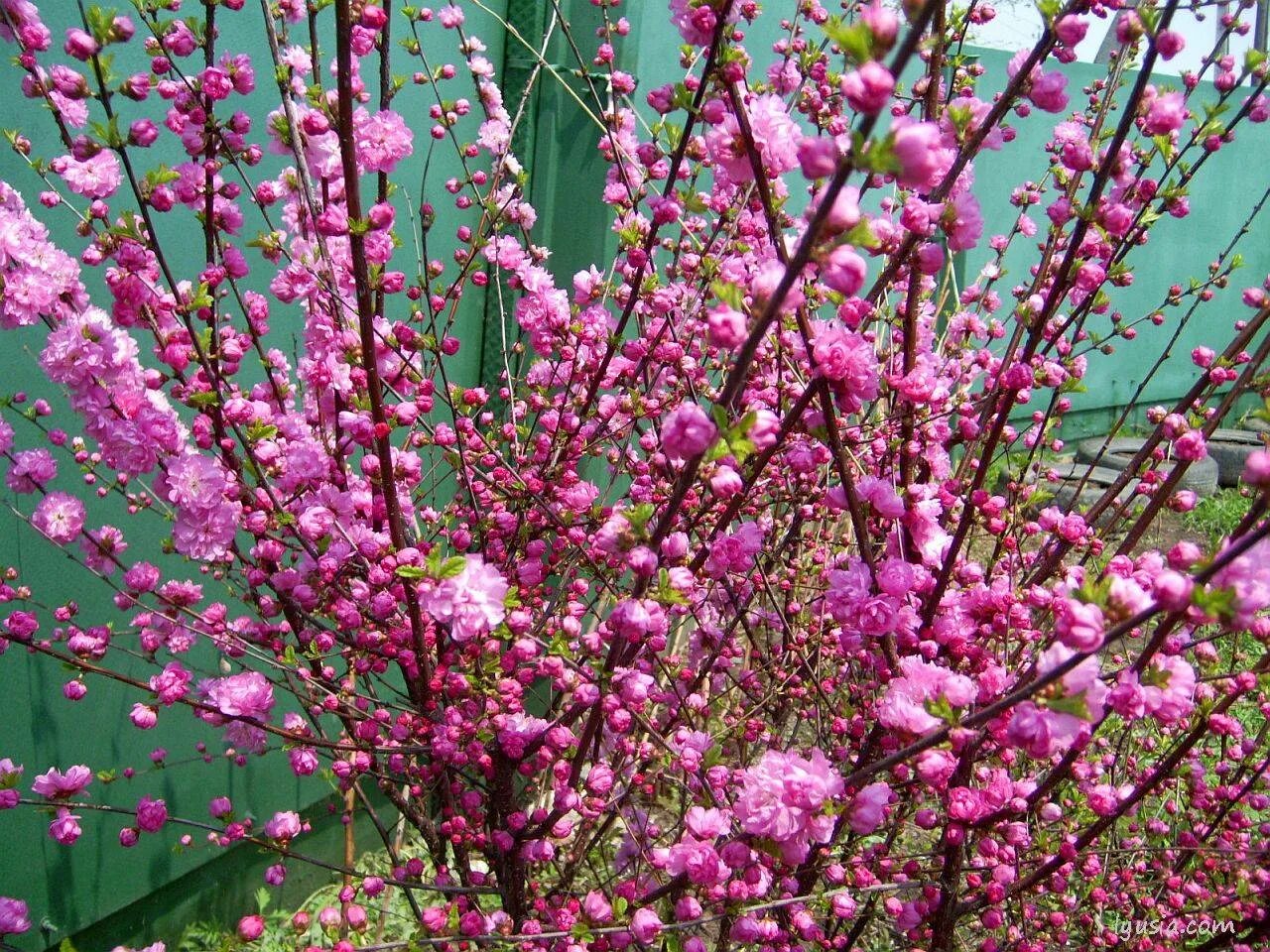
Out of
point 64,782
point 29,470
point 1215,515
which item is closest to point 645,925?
point 64,782

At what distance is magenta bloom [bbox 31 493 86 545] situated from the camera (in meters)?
1.69

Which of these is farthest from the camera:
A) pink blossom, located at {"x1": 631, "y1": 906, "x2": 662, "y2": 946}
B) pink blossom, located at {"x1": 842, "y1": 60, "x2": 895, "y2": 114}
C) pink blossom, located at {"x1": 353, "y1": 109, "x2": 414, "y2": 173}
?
pink blossom, located at {"x1": 353, "y1": 109, "x2": 414, "y2": 173}

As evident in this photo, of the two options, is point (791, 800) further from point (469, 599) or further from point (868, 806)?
point (469, 599)

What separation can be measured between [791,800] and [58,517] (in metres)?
1.45

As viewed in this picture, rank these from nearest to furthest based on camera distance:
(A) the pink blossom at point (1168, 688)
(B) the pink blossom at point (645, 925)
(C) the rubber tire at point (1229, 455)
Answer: (A) the pink blossom at point (1168, 688)
(B) the pink blossom at point (645, 925)
(C) the rubber tire at point (1229, 455)

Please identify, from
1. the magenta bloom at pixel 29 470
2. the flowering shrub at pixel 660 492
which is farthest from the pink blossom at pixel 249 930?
the magenta bloom at pixel 29 470

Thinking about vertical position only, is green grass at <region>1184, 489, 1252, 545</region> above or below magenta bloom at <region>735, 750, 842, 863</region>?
above

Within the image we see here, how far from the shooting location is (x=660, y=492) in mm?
1904

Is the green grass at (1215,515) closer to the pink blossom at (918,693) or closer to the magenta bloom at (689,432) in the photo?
the pink blossom at (918,693)

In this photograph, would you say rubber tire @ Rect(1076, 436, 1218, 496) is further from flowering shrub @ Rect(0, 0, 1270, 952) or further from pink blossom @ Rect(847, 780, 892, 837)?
pink blossom @ Rect(847, 780, 892, 837)

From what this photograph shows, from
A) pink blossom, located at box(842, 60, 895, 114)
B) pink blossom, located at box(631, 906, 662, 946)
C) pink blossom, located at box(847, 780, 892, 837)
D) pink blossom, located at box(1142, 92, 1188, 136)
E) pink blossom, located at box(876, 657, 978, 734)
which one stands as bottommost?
pink blossom, located at box(631, 906, 662, 946)

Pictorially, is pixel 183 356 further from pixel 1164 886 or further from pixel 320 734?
pixel 1164 886

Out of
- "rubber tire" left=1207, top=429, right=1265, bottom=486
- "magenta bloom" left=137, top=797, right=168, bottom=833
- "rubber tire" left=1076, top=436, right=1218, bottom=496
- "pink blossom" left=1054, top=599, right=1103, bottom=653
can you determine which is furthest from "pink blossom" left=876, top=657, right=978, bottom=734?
"rubber tire" left=1207, top=429, right=1265, bottom=486

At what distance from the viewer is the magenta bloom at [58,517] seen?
1.69 metres
